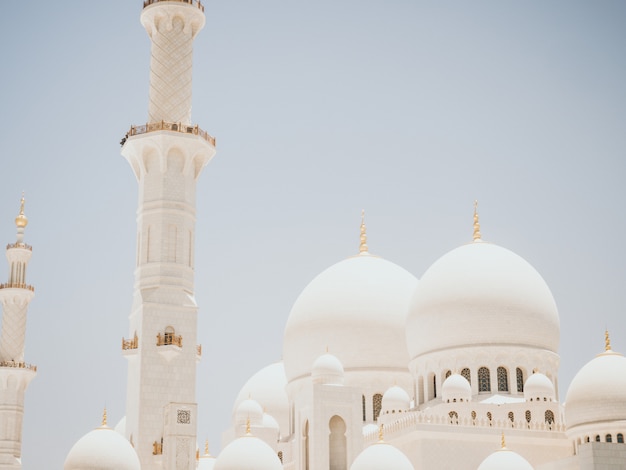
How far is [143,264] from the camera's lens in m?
29.9

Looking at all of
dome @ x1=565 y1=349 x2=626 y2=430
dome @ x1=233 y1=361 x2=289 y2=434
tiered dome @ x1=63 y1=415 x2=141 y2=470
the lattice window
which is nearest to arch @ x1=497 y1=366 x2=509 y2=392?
dome @ x1=565 y1=349 x2=626 y2=430

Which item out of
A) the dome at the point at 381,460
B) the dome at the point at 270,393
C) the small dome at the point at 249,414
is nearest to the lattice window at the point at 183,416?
the dome at the point at 381,460

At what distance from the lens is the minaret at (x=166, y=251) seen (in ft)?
91.9

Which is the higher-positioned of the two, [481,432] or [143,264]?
[143,264]

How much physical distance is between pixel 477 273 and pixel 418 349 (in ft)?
11.1

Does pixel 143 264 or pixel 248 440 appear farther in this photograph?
pixel 143 264

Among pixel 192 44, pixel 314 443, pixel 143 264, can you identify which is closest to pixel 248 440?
pixel 314 443

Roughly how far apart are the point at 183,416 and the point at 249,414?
8.38 m

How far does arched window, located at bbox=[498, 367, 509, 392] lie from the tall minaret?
18279 millimetres

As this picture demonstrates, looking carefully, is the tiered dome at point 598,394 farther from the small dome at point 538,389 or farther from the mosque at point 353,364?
the small dome at point 538,389

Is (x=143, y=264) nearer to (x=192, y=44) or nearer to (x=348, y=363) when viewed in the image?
(x=192, y=44)

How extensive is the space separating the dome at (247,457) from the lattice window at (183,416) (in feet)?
5.15

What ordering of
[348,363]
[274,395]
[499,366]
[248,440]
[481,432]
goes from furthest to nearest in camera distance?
[274,395], [348,363], [499,366], [481,432], [248,440]

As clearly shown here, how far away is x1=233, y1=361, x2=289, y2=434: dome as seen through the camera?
41.3 metres
